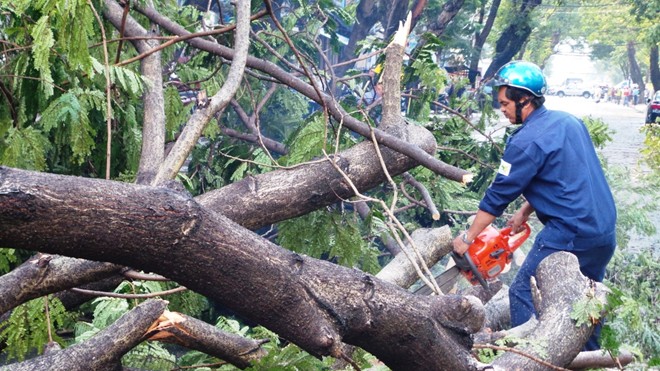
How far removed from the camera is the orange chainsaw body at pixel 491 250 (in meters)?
4.39

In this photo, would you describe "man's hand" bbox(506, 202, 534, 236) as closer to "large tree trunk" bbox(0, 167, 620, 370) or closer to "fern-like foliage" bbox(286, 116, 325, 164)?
"fern-like foliage" bbox(286, 116, 325, 164)

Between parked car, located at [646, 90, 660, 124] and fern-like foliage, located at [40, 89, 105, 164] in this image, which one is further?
parked car, located at [646, 90, 660, 124]

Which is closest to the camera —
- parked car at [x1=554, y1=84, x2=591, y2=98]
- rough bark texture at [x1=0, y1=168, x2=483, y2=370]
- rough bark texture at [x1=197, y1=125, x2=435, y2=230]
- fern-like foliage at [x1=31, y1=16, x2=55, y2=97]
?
rough bark texture at [x1=0, y1=168, x2=483, y2=370]

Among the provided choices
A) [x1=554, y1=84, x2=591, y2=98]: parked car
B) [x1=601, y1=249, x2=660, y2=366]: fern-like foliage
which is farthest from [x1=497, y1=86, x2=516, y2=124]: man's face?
[x1=554, y1=84, x2=591, y2=98]: parked car

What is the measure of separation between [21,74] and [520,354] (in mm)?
2464

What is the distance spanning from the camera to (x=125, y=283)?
3.39 meters

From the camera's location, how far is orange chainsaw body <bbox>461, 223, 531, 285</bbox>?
4395 millimetres

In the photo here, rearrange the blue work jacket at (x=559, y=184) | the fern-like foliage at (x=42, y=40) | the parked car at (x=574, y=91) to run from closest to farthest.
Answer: the fern-like foliage at (x=42, y=40)
the blue work jacket at (x=559, y=184)
the parked car at (x=574, y=91)

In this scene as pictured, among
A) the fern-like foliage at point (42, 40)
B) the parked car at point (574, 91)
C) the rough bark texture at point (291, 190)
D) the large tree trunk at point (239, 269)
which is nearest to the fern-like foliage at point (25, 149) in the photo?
the fern-like foliage at point (42, 40)

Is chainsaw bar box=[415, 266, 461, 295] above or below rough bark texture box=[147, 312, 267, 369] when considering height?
below

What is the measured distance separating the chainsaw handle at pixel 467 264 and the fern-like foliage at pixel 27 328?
230 cm

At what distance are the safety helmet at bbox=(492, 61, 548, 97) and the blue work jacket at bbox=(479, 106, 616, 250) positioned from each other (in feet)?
0.72

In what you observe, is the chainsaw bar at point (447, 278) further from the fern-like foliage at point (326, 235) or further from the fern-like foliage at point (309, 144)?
the fern-like foliage at point (309, 144)

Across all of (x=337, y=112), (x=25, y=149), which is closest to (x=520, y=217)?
(x=337, y=112)
